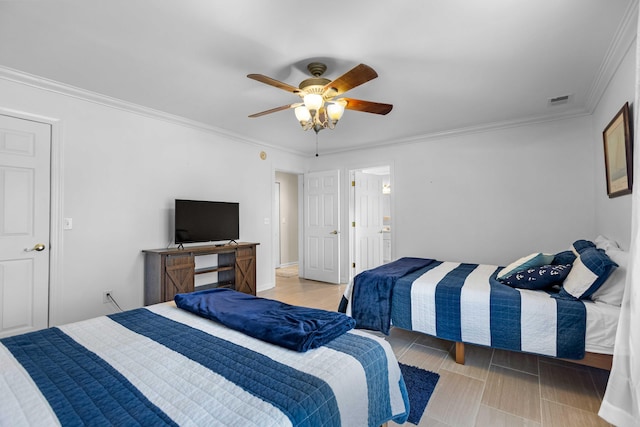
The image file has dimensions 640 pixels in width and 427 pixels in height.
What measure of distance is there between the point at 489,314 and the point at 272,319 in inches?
69.1

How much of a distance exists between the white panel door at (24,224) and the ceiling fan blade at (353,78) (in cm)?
272

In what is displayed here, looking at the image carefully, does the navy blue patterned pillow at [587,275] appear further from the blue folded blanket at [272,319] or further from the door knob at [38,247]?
the door knob at [38,247]

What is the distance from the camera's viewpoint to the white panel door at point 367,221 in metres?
5.55

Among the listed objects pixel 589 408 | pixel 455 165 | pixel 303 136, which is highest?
pixel 303 136

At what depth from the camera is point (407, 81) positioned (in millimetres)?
2814

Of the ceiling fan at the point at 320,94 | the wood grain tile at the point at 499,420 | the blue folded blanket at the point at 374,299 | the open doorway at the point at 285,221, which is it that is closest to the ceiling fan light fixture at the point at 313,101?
the ceiling fan at the point at 320,94

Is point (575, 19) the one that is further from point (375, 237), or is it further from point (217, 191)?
point (375, 237)

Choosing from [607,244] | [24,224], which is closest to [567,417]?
[607,244]

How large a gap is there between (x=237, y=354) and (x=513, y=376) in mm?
2170

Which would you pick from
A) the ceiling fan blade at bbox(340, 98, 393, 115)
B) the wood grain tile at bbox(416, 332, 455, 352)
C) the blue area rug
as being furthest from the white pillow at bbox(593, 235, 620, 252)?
the ceiling fan blade at bbox(340, 98, 393, 115)

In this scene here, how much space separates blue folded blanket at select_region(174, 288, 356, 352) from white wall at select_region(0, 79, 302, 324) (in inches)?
71.7

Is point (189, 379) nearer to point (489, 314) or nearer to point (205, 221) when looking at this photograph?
point (489, 314)

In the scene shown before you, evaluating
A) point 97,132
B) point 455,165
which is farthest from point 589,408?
point 97,132

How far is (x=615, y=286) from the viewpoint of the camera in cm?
209
